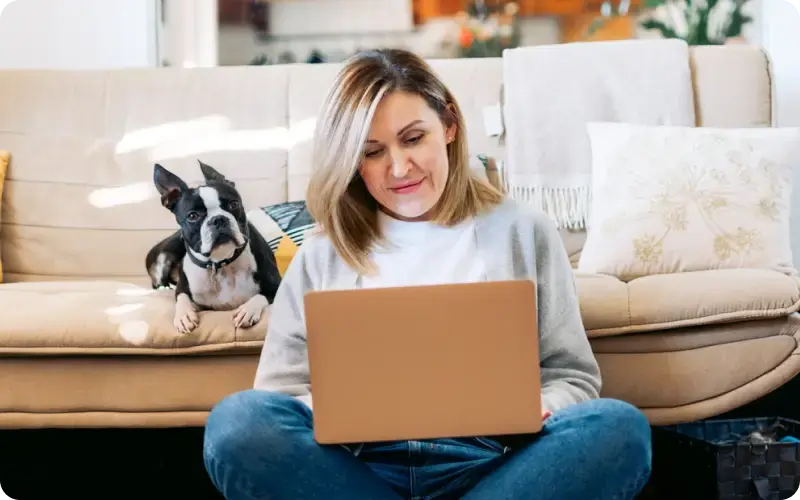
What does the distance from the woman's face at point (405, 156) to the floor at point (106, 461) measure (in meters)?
1.03

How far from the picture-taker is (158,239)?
2.12 m

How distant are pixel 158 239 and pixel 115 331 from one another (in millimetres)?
622

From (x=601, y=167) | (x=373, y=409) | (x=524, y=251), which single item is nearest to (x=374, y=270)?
(x=524, y=251)

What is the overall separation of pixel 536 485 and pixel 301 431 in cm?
28

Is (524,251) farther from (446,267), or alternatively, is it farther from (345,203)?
(345,203)

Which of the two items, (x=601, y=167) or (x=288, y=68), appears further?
(x=288, y=68)

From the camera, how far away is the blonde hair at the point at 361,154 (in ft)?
→ 3.97

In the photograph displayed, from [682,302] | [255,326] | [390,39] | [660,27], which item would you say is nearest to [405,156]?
[255,326]

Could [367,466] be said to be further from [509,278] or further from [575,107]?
[575,107]

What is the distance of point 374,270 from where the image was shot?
1267 mm

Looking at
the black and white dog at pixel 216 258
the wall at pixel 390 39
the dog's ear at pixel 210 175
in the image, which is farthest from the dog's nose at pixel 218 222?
the wall at pixel 390 39

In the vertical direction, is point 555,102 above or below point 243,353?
above

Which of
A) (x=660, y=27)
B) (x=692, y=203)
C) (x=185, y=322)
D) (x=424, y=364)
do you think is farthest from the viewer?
(x=660, y=27)

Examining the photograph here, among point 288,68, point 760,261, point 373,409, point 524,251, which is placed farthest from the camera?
point 288,68
